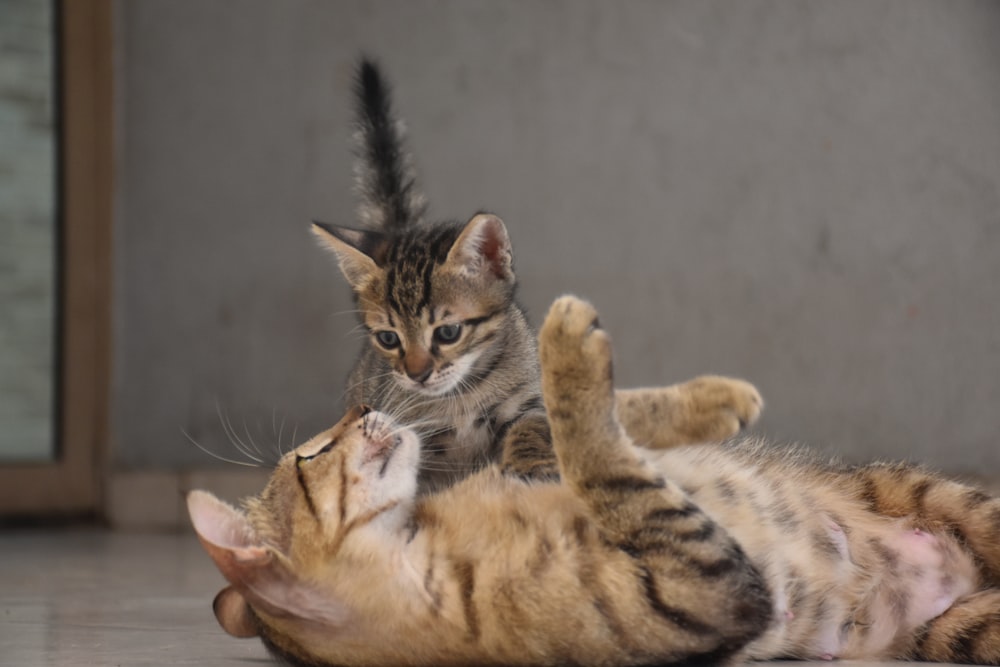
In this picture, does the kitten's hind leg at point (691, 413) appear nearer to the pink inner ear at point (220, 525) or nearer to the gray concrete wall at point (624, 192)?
the pink inner ear at point (220, 525)

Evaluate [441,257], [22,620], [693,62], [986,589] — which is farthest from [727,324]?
[22,620]

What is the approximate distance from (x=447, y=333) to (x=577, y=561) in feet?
3.55

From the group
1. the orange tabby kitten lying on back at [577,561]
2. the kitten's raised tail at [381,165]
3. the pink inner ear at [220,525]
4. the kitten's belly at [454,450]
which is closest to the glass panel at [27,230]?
the kitten's raised tail at [381,165]

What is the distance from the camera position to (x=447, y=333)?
110 inches

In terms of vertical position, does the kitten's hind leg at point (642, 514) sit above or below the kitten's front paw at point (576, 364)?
below

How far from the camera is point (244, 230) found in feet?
16.1

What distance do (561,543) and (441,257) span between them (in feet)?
3.76

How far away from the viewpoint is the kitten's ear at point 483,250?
2.79 m

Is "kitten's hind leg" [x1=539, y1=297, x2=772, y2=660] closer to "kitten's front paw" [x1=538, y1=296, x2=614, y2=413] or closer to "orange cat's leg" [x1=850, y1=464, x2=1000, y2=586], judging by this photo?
"kitten's front paw" [x1=538, y1=296, x2=614, y2=413]

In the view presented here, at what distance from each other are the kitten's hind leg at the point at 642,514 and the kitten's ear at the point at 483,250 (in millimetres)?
921

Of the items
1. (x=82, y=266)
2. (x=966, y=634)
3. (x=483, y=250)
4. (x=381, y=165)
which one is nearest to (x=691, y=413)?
(x=966, y=634)

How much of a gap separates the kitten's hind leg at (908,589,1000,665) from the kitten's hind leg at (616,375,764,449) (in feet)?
1.53

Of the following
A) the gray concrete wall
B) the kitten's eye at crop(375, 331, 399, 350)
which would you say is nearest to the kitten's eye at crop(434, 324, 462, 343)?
the kitten's eye at crop(375, 331, 399, 350)

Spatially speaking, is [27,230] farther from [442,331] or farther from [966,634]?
[966,634]
